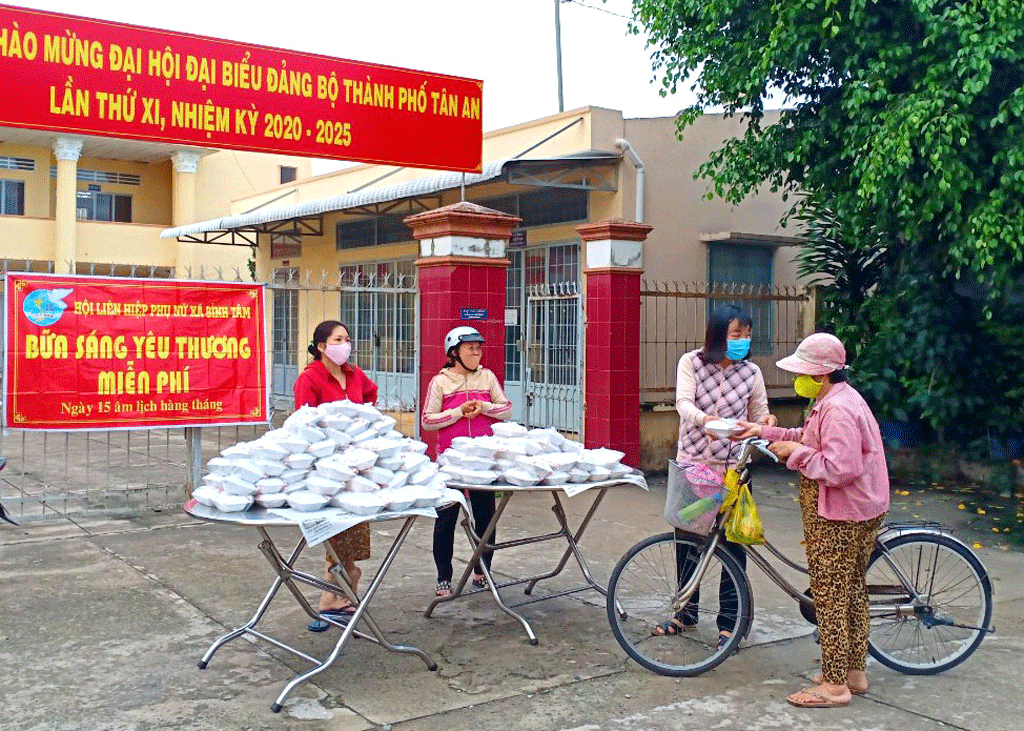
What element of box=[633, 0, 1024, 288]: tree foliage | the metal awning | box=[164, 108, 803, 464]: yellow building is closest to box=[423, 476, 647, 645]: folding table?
box=[633, 0, 1024, 288]: tree foliage

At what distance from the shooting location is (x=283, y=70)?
7836 millimetres

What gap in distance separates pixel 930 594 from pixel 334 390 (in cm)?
306

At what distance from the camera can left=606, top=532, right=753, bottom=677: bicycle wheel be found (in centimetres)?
445

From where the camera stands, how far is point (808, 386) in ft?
14.2

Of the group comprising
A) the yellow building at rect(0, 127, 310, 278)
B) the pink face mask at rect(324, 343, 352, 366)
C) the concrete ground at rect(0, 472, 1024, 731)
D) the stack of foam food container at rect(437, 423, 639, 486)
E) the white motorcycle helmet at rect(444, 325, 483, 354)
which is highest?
the yellow building at rect(0, 127, 310, 278)

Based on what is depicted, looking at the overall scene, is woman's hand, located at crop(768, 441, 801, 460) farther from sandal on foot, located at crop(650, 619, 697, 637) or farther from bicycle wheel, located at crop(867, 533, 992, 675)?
sandal on foot, located at crop(650, 619, 697, 637)

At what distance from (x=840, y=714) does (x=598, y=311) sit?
243 inches

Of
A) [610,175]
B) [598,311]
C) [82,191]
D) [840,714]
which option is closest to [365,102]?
[598,311]

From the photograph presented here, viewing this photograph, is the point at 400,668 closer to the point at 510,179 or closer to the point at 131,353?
the point at 131,353

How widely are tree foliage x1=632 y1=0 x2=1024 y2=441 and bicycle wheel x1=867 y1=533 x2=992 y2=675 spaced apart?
3705 mm

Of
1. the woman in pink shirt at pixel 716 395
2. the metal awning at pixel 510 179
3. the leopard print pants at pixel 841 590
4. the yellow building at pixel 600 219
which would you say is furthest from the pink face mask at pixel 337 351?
the yellow building at pixel 600 219

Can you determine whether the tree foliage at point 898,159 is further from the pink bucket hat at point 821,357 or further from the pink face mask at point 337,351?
the pink face mask at point 337,351

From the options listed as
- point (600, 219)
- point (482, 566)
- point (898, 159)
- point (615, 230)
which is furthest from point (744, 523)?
point (600, 219)

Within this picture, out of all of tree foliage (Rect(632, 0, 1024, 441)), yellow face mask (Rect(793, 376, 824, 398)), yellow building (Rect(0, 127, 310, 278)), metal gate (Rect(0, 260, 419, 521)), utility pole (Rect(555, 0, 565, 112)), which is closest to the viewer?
yellow face mask (Rect(793, 376, 824, 398))
